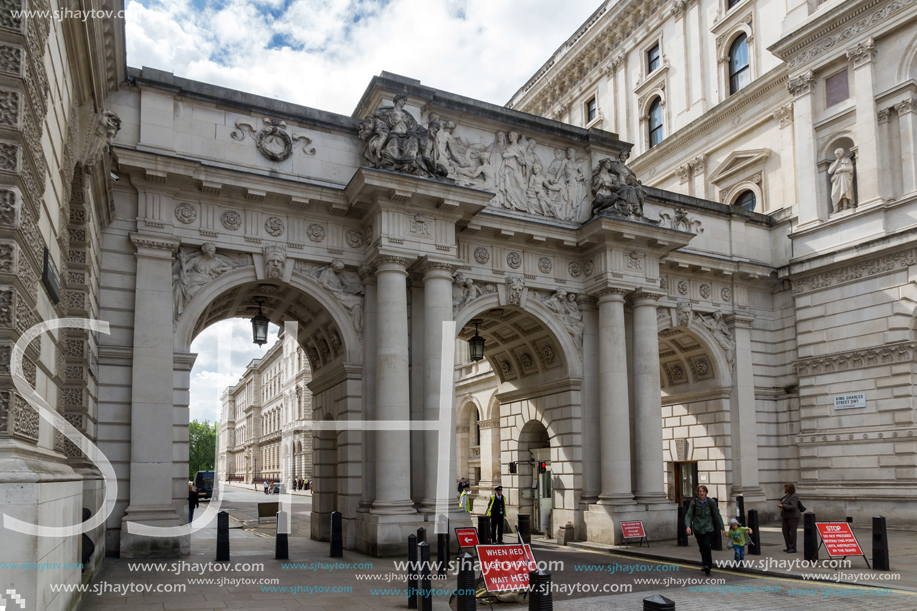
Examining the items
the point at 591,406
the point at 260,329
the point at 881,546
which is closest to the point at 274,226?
the point at 260,329

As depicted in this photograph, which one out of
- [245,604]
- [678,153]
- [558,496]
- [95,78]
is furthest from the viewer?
[678,153]

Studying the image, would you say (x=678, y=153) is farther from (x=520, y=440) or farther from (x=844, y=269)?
(x=520, y=440)

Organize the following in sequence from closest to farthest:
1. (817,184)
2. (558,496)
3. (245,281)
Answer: (245,281) → (558,496) → (817,184)

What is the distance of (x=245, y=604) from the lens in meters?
10.8

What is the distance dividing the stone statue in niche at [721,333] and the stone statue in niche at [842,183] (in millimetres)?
5310

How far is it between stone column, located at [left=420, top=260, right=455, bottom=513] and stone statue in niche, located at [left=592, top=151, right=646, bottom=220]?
17.6ft

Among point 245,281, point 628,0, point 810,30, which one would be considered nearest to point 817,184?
point 810,30

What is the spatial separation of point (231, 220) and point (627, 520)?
490 inches

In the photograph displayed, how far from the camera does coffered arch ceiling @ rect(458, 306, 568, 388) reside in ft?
69.5

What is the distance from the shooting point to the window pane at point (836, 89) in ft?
81.1

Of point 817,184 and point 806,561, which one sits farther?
point 817,184

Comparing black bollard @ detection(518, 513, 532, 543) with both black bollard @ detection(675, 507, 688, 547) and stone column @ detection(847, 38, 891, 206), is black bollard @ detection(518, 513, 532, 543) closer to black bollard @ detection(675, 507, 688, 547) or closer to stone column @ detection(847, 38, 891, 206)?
black bollard @ detection(675, 507, 688, 547)

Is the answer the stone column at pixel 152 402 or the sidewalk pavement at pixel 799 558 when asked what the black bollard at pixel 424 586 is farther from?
the sidewalk pavement at pixel 799 558

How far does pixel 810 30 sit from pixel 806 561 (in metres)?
18.5
